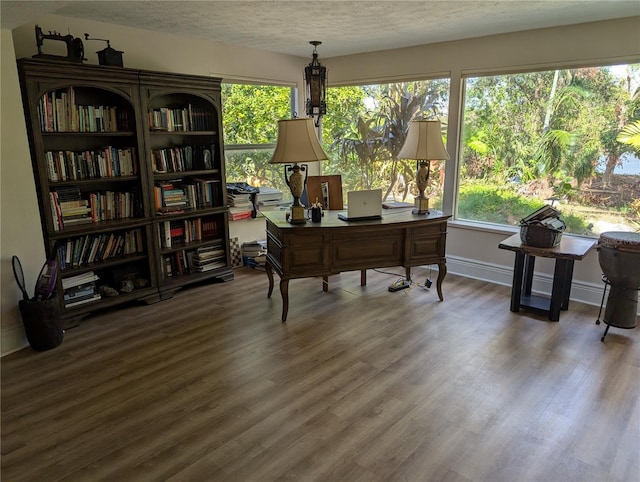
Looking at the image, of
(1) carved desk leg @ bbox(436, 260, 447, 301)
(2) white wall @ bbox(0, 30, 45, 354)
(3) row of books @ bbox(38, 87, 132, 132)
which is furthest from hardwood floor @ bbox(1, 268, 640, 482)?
(3) row of books @ bbox(38, 87, 132, 132)

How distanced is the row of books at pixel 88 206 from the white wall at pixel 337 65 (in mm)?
268

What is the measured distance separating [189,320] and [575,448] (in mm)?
2716

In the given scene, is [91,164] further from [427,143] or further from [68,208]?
[427,143]

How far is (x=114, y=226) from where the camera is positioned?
3.60 metres

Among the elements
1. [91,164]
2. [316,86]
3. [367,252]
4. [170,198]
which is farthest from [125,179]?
[316,86]

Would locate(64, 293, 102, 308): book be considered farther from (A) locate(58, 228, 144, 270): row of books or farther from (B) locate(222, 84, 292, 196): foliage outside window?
(B) locate(222, 84, 292, 196): foliage outside window

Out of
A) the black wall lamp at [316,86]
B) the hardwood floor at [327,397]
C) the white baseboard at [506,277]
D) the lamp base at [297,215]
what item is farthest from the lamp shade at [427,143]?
the black wall lamp at [316,86]

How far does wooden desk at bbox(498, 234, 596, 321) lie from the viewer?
3365mm

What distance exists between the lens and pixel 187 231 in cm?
428

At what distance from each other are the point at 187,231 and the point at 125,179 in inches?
31.4

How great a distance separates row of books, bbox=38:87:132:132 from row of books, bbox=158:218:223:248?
3.10 feet

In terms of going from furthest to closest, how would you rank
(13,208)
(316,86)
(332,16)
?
(316,86), (332,16), (13,208)

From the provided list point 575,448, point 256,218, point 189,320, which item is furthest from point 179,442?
point 256,218

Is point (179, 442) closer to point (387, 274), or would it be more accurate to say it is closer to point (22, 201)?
point (22, 201)
